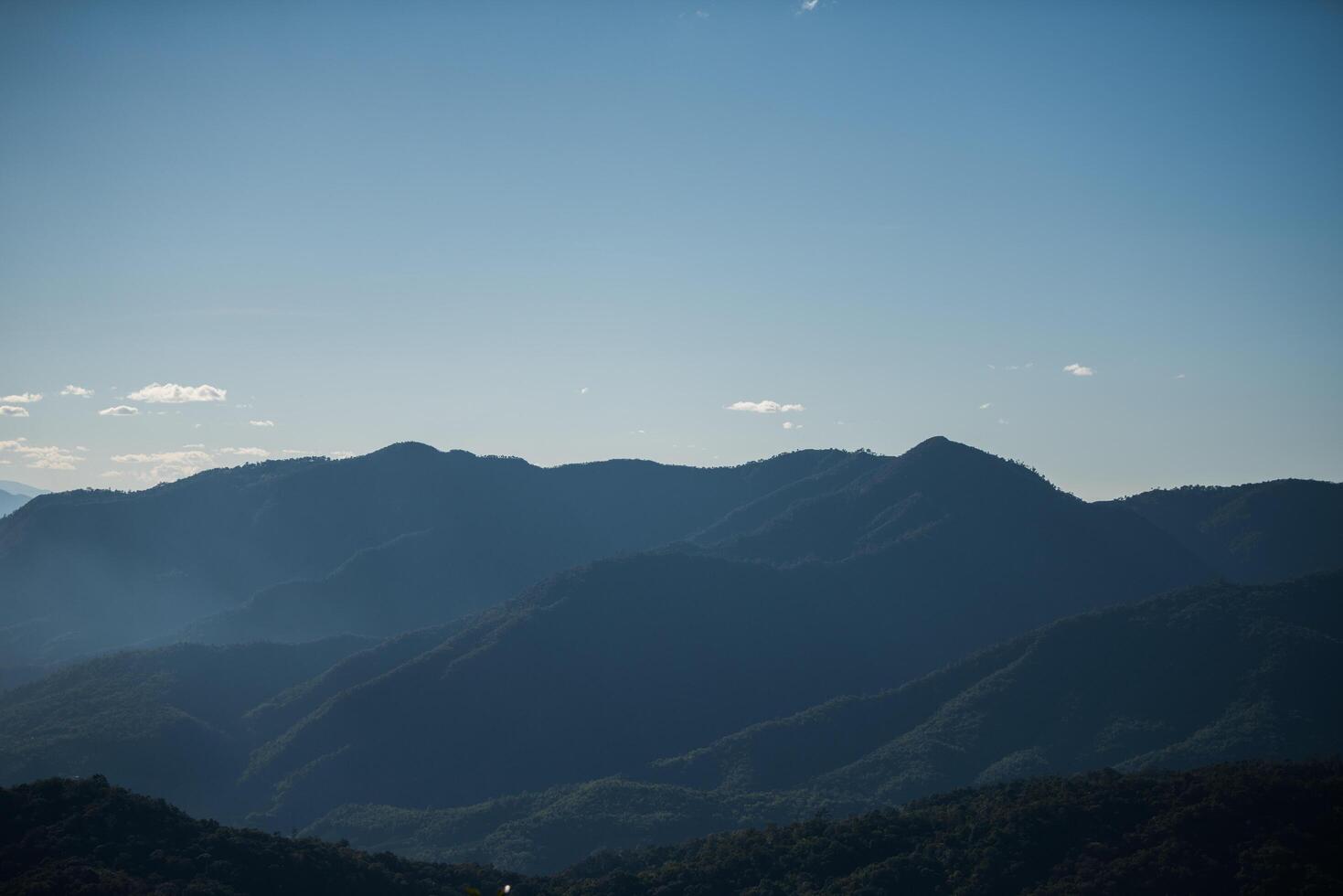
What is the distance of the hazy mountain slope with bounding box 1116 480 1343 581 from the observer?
16550 cm

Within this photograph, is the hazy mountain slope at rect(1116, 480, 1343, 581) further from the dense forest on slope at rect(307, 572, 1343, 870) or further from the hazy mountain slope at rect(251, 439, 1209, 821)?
the dense forest on slope at rect(307, 572, 1343, 870)

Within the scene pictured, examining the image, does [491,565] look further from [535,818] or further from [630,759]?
[535,818]

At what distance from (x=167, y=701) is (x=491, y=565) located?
71.5 metres

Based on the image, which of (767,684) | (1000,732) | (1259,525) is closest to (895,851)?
(1000,732)

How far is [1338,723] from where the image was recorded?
102 m

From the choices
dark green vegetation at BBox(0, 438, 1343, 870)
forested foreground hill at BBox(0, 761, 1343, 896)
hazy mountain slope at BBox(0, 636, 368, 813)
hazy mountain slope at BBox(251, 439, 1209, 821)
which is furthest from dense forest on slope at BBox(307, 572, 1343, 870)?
forested foreground hill at BBox(0, 761, 1343, 896)

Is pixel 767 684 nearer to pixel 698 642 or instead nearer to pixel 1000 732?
pixel 698 642

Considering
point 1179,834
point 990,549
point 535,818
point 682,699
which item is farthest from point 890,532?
point 1179,834

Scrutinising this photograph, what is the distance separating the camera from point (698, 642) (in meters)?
139

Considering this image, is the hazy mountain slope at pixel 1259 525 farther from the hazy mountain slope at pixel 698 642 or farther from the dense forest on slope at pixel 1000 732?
the dense forest on slope at pixel 1000 732

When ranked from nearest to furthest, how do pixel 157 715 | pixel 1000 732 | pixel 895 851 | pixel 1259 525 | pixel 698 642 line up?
pixel 895 851
pixel 1000 732
pixel 157 715
pixel 698 642
pixel 1259 525

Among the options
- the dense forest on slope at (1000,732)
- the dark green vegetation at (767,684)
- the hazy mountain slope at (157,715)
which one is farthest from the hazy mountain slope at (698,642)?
the dense forest on slope at (1000,732)

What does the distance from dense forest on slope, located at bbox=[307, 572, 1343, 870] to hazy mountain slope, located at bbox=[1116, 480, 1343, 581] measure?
41869 mm

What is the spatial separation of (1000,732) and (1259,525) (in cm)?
8821
